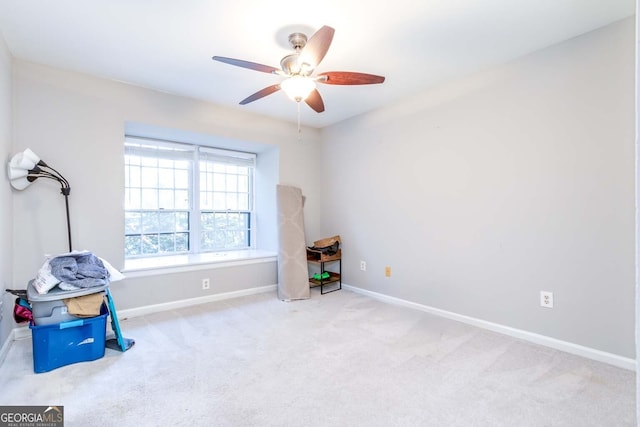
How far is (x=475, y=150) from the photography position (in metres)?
2.89

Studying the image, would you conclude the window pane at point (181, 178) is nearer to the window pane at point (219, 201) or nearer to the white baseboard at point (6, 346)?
the window pane at point (219, 201)

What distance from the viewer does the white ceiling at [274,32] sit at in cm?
195

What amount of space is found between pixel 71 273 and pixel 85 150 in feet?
4.31

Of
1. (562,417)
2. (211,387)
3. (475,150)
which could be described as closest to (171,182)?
(211,387)

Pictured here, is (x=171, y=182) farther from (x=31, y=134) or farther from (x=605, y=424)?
(x=605, y=424)

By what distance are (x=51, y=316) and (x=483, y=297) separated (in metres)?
3.48

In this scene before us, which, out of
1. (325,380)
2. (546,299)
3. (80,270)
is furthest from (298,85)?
(546,299)

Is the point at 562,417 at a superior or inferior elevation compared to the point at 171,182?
inferior

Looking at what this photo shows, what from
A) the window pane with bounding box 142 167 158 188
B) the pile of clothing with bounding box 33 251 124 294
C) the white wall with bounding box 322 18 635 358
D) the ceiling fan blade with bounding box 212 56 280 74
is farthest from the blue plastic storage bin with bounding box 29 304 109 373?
the white wall with bounding box 322 18 635 358

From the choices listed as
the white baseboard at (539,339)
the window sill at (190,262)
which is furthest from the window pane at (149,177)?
the white baseboard at (539,339)

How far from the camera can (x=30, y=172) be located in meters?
2.56

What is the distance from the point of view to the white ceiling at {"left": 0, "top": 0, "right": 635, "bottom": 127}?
1950 mm

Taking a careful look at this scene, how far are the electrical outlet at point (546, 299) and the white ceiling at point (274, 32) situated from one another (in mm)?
1981

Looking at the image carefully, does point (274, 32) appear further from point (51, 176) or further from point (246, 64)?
point (51, 176)
